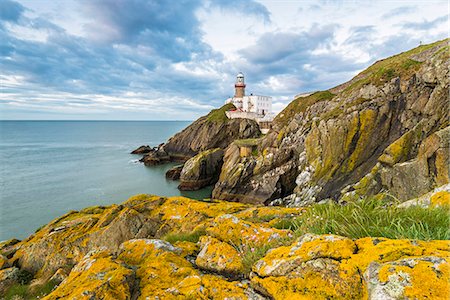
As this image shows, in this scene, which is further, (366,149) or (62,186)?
(62,186)

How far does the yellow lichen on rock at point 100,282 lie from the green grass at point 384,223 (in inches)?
136

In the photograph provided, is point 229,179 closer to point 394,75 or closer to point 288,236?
point 394,75

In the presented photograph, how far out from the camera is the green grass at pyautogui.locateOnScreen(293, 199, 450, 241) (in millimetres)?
3674

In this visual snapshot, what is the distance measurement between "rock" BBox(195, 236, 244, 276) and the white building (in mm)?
67936

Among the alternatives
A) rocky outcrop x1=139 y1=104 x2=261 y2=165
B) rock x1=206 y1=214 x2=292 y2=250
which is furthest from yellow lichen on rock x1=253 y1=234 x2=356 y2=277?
rocky outcrop x1=139 y1=104 x2=261 y2=165

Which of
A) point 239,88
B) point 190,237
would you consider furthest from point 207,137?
point 190,237

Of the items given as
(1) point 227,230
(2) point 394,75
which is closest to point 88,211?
(1) point 227,230

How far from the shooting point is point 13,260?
11633 mm

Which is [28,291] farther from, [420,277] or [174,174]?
[174,174]

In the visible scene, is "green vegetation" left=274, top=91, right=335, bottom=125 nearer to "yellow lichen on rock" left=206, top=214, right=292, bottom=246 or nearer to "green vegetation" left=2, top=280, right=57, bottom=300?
"yellow lichen on rock" left=206, top=214, right=292, bottom=246

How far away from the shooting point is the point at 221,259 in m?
4.84

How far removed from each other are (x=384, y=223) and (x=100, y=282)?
519 cm

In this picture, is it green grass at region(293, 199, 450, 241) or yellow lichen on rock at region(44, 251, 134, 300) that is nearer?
green grass at region(293, 199, 450, 241)

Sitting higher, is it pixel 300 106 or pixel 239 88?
pixel 239 88
